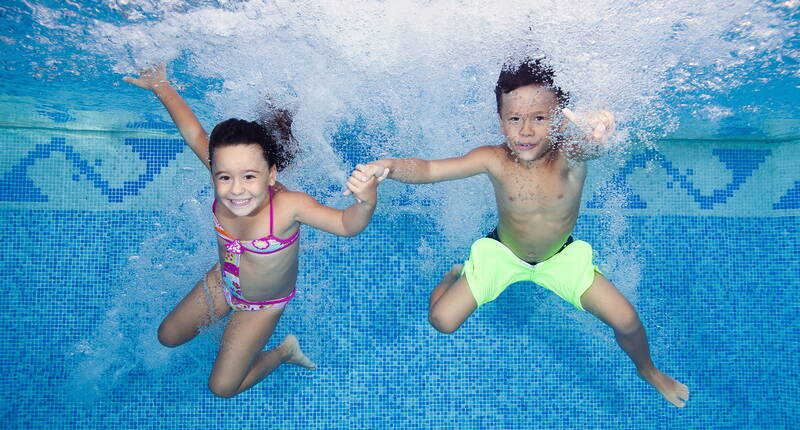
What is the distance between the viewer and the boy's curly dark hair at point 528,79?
2.67 metres

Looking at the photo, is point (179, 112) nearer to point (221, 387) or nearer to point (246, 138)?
point (246, 138)

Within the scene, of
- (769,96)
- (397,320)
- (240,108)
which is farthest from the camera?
(397,320)

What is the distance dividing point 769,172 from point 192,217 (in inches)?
187

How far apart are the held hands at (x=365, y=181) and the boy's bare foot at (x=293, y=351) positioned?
1.68m

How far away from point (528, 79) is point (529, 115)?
19cm

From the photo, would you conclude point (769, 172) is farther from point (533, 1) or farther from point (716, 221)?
point (533, 1)

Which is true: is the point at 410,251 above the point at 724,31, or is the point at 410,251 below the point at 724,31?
below

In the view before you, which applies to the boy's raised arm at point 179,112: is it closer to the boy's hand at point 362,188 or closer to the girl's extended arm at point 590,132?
the boy's hand at point 362,188

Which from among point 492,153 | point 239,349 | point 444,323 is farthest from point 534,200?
point 239,349

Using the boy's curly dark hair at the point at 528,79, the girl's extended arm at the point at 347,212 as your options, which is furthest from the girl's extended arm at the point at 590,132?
the girl's extended arm at the point at 347,212

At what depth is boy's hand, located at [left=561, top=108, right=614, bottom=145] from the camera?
2.47 meters

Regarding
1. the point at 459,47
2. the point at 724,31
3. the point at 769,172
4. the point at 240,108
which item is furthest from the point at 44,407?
the point at 769,172

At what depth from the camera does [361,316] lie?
13.4 ft

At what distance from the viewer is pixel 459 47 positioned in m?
3.21
